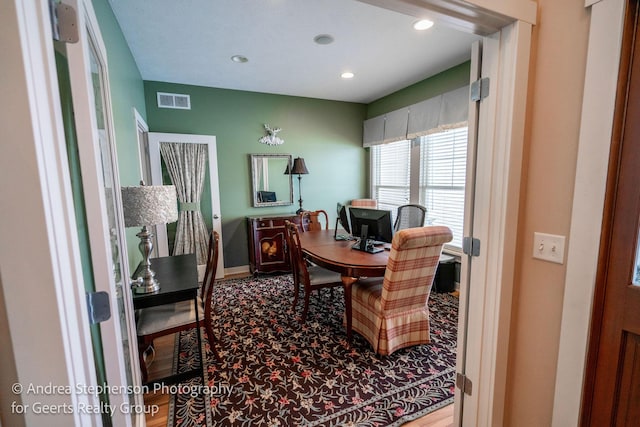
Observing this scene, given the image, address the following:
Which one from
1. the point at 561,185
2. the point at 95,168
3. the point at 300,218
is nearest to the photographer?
the point at 95,168

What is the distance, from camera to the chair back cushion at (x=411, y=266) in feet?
6.18

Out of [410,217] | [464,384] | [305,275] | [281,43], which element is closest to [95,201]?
[464,384]

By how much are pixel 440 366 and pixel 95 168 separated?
2391 millimetres

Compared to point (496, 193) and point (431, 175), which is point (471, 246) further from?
point (431, 175)

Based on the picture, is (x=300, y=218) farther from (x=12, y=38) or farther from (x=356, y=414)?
(x=12, y=38)

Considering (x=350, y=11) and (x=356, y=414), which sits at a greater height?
(x=350, y=11)

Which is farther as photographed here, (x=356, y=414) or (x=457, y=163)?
(x=457, y=163)

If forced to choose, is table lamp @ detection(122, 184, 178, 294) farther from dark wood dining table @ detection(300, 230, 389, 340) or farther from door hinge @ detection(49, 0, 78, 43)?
dark wood dining table @ detection(300, 230, 389, 340)

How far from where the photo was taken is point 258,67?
10.6ft

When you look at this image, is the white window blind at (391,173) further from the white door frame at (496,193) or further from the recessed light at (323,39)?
the white door frame at (496,193)

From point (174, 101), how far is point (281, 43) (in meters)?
1.89

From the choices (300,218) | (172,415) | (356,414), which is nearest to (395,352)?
(356,414)

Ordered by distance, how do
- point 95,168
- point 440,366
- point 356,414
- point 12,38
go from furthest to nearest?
point 440,366 < point 356,414 < point 95,168 < point 12,38

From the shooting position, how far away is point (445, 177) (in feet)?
11.7
